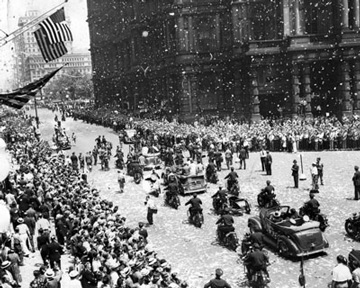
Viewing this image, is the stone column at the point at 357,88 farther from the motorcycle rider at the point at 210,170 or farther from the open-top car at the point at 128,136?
the motorcycle rider at the point at 210,170

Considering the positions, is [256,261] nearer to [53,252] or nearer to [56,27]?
[53,252]

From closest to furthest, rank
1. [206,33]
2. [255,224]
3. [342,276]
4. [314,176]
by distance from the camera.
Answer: [342,276]
[255,224]
[314,176]
[206,33]

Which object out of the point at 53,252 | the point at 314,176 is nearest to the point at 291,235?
the point at 53,252

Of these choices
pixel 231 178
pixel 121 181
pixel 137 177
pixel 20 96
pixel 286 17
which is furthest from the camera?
pixel 286 17

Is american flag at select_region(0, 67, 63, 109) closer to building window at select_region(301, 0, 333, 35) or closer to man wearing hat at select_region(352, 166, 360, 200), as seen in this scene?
man wearing hat at select_region(352, 166, 360, 200)

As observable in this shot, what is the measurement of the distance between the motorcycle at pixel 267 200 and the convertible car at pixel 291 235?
3316 millimetres

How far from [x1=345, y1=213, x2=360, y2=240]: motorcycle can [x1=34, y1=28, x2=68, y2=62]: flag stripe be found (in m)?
11.4

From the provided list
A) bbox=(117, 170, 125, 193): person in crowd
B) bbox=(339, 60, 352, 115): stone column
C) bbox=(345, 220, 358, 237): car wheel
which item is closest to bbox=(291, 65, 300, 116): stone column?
bbox=(339, 60, 352, 115): stone column

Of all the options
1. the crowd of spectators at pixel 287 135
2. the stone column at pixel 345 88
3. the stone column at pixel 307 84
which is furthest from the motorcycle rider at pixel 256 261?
the stone column at pixel 345 88

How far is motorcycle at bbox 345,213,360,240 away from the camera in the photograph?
17719 millimetres

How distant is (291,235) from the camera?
1670 cm

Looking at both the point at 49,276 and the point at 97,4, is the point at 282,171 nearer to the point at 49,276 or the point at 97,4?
the point at 49,276

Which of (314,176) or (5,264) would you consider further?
(314,176)

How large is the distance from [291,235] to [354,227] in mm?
2661
